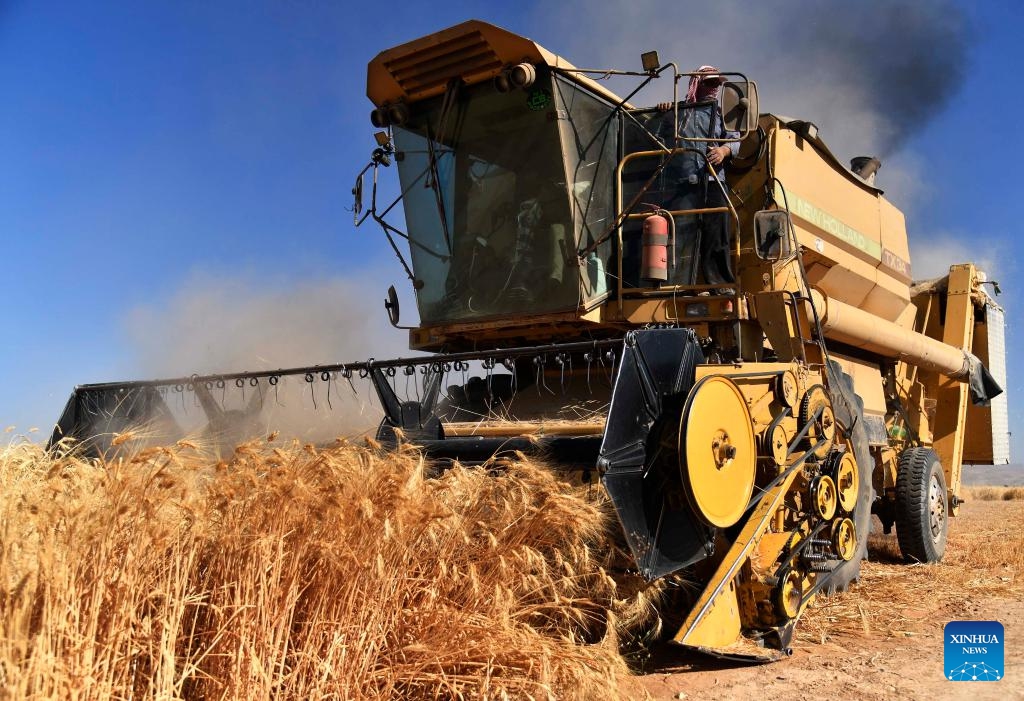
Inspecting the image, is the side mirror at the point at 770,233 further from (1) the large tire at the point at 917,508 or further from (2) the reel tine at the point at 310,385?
(1) the large tire at the point at 917,508

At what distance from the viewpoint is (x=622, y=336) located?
5531 mm

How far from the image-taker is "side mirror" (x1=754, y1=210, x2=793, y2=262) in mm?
5004

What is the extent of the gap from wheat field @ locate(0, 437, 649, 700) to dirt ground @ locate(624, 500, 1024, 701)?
21.5 inches

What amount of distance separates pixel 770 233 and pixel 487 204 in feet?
6.08

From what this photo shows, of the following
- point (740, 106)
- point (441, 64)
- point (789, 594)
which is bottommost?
point (789, 594)

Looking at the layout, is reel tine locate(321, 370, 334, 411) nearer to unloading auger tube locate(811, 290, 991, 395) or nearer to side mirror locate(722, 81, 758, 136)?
side mirror locate(722, 81, 758, 136)

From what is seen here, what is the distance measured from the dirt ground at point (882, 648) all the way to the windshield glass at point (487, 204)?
91.6 inches

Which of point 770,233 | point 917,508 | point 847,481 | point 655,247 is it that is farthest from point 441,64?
point 917,508

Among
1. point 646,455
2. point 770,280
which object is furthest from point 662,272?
point 646,455

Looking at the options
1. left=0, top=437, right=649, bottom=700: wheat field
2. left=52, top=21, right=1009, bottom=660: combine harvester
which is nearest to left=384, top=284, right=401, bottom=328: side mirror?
left=52, top=21, right=1009, bottom=660: combine harvester

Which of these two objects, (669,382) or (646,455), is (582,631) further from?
(669,382)

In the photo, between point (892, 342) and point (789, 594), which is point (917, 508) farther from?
point (789, 594)

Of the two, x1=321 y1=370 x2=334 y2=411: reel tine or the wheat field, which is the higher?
x1=321 y1=370 x2=334 y2=411: reel tine

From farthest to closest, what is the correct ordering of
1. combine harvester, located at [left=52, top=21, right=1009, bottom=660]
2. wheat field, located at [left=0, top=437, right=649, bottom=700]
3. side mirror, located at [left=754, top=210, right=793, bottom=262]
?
side mirror, located at [left=754, top=210, right=793, bottom=262], combine harvester, located at [left=52, top=21, right=1009, bottom=660], wheat field, located at [left=0, top=437, right=649, bottom=700]
